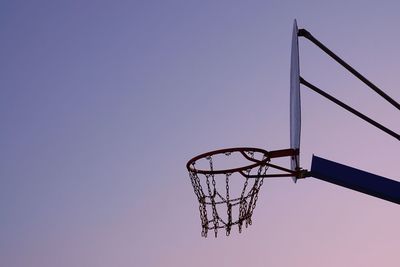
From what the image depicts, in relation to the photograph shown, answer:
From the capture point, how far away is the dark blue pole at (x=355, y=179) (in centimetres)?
670

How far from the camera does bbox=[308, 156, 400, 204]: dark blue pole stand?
670 centimetres

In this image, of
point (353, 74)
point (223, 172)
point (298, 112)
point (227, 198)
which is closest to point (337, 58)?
point (353, 74)

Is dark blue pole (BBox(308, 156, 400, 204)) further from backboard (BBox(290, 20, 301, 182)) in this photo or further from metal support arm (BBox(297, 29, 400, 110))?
metal support arm (BBox(297, 29, 400, 110))

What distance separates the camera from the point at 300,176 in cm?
707

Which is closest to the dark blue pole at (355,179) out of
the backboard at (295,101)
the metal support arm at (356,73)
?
the backboard at (295,101)

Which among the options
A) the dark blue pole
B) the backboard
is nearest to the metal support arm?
the backboard

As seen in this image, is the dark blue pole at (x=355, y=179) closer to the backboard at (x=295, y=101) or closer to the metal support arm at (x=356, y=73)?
the backboard at (x=295, y=101)

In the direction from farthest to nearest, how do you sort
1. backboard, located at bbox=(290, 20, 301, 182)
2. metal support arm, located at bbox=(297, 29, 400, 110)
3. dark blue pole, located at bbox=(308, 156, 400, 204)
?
backboard, located at bbox=(290, 20, 301, 182) < dark blue pole, located at bbox=(308, 156, 400, 204) < metal support arm, located at bbox=(297, 29, 400, 110)

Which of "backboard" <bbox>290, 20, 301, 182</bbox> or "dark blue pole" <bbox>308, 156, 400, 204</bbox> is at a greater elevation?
"backboard" <bbox>290, 20, 301, 182</bbox>

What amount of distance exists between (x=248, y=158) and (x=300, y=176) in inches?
31.8

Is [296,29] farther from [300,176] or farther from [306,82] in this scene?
[300,176]

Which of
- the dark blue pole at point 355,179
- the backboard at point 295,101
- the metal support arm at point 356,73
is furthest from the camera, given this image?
the backboard at point 295,101

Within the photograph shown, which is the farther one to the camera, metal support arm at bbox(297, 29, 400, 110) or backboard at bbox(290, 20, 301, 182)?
backboard at bbox(290, 20, 301, 182)

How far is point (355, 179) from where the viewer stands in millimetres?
6801
